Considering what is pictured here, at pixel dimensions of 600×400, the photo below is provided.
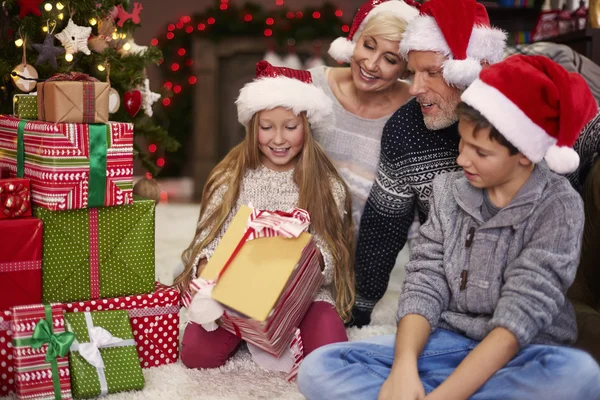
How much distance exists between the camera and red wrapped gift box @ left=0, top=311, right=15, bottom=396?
1.69m

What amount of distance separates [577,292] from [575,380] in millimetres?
647

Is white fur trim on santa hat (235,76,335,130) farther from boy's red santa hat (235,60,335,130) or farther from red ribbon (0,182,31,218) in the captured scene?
red ribbon (0,182,31,218)

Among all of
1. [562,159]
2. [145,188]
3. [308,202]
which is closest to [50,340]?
[308,202]

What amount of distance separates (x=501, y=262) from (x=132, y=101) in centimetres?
169

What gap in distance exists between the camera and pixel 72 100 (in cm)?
173

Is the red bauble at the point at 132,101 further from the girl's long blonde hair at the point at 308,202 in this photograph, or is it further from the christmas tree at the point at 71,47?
the girl's long blonde hair at the point at 308,202

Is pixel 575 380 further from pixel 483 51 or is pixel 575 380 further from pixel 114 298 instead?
pixel 114 298

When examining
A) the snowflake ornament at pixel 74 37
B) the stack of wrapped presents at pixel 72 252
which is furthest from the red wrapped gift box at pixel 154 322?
the snowflake ornament at pixel 74 37

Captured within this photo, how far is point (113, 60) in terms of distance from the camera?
2594 millimetres

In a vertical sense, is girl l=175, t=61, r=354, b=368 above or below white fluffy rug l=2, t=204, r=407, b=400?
above

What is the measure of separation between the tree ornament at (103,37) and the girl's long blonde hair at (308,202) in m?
0.81

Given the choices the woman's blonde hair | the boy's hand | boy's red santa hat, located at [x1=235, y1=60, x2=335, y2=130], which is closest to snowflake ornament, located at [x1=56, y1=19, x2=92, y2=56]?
boy's red santa hat, located at [x1=235, y1=60, x2=335, y2=130]

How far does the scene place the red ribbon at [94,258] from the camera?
71.4 inches

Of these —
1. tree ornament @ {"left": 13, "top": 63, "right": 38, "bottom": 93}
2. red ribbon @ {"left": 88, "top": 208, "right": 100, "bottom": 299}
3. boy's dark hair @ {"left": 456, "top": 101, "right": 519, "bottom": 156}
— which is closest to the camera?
boy's dark hair @ {"left": 456, "top": 101, "right": 519, "bottom": 156}
